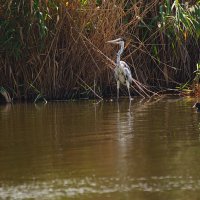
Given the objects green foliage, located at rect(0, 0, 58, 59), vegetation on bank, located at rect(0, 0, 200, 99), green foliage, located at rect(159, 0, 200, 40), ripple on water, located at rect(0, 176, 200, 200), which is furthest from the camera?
green foliage, located at rect(159, 0, 200, 40)

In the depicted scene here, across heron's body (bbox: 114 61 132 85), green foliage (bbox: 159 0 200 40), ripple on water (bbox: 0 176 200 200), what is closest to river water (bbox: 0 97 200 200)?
ripple on water (bbox: 0 176 200 200)

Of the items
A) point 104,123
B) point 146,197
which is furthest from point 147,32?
point 146,197

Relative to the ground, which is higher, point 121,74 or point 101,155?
point 121,74

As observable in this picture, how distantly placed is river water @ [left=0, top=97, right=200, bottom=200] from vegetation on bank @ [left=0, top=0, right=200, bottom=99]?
10.3 feet

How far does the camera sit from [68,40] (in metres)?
15.9

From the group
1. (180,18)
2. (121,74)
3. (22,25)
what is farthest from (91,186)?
(180,18)

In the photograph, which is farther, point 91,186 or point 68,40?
point 68,40

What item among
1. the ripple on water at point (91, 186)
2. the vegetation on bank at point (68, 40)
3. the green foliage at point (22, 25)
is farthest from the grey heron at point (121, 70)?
the ripple on water at point (91, 186)

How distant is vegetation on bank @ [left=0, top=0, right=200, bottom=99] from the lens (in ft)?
51.0

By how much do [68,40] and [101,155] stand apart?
28.4ft

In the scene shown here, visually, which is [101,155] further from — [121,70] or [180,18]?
[180,18]

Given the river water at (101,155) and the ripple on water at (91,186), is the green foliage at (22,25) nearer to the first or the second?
the river water at (101,155)

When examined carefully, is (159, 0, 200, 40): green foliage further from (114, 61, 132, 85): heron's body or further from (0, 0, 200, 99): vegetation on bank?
(114, 61, 132, 85): heron's body

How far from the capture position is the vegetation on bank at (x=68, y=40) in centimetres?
1553
